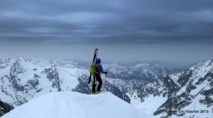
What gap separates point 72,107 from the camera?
61.0 ft

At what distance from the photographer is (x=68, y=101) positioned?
19312 millimetres

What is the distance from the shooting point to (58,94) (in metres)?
20.1

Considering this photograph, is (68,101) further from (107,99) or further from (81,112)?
(107,99)

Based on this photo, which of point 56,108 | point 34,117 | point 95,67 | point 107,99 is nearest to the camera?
point 34,117

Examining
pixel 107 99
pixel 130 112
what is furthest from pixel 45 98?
pixel 130 112

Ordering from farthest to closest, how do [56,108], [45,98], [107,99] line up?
[107,99], [45,98], [56,108]

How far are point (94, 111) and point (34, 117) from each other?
209 inches

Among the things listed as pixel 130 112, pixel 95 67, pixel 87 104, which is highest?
pixel 95 67

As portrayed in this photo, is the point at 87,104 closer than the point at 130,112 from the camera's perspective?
Yes

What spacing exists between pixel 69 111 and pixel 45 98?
2359mm

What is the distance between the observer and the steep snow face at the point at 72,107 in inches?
675

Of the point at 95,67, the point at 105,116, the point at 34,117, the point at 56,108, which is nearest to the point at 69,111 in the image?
the point at 56,108

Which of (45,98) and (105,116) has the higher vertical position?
(45,98)

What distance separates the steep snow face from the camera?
17141 millimetres
